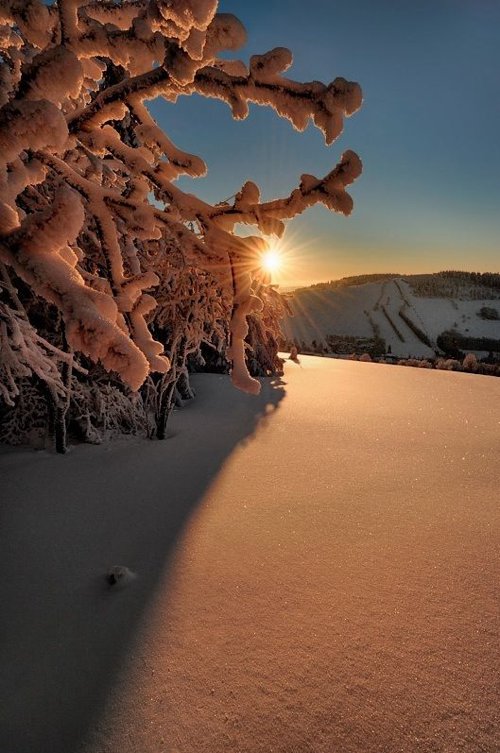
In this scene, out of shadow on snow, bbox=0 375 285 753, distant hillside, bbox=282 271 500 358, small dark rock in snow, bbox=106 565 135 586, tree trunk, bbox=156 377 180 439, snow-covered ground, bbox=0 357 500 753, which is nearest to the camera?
snow-covered ground, bbox=0 357 500 753

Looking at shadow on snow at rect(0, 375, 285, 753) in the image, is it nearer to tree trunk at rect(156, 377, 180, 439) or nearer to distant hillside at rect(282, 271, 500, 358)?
tree trunk at rect(156, 377, 180, 439)

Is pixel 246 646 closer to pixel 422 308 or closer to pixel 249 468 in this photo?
pixel 249 468

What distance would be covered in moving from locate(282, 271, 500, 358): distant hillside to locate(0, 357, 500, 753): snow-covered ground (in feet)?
62.3

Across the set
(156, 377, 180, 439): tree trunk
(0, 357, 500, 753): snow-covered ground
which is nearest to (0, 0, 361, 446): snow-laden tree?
(0, 357, 500, 753): snow-covered ground

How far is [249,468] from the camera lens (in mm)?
3266

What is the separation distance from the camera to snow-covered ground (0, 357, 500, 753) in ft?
4.13

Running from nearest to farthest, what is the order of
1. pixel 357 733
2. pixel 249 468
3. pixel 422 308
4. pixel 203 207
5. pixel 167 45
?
pixel 167 45 < pixel 357 733 < pixel 203 207 < pixel 249 468 < pixel 422 308

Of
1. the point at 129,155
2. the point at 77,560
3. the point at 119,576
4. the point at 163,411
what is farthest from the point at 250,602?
the point at 163,411

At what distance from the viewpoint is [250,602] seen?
1.75 meters

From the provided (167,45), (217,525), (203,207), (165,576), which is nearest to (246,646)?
(165,576)

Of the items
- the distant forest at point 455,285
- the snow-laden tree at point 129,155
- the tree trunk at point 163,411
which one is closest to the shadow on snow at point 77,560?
the tree trunk at point 163,411

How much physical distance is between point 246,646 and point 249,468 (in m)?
1.76

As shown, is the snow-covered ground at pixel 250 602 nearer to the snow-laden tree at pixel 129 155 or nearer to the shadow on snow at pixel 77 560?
the shadow on snow at pixel 77 560

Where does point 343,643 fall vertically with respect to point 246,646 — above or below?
above
